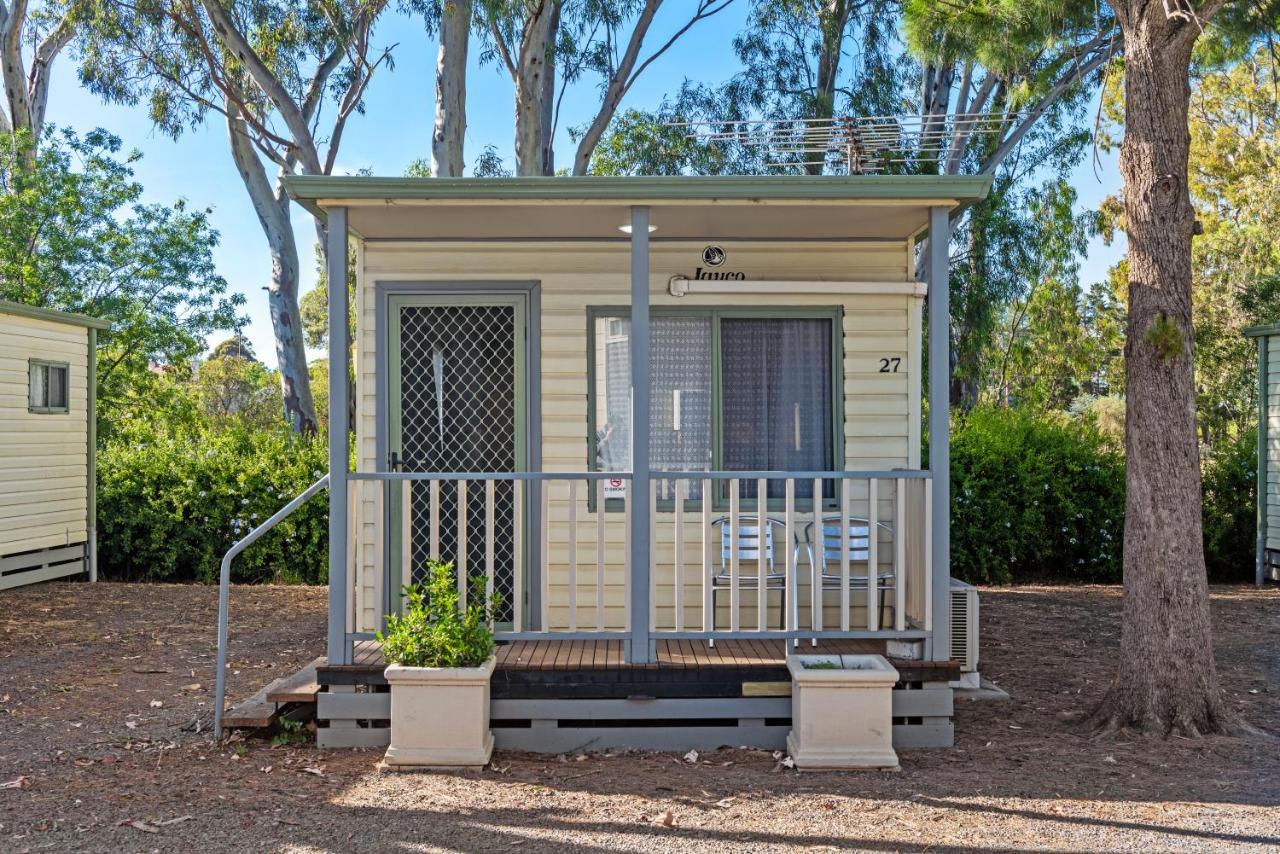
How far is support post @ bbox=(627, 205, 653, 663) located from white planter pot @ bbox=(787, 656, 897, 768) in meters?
0.76

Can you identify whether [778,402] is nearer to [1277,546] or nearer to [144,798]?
[144,798]

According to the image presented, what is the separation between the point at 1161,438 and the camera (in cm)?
499

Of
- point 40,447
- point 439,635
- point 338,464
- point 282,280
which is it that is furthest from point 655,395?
point 282,280

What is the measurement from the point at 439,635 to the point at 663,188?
2135 mm

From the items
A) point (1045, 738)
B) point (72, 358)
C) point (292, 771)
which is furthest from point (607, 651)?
point (72, 358)

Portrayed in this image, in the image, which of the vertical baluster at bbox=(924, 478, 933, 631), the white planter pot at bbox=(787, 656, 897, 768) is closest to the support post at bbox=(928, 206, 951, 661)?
the vertical baluster at bbox=(924, 478, 933, 631)

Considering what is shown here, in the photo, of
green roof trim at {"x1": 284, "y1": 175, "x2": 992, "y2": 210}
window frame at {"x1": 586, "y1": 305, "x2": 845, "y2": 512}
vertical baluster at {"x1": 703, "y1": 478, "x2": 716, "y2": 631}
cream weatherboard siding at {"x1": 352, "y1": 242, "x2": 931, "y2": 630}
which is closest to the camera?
green roof trim at {"x1": 284, "y1": 175, "x2": 992, "y2": 210}

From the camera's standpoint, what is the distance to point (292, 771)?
4547 millimetres

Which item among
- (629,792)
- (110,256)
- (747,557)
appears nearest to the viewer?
(629,792)

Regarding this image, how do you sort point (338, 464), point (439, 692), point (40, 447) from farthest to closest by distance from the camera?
point (40, 447)
point (338, 464)
point (439, 692)

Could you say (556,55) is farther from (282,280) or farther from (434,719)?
(434,719)

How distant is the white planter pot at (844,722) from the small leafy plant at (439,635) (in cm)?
136

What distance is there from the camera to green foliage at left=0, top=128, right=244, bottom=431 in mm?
14562

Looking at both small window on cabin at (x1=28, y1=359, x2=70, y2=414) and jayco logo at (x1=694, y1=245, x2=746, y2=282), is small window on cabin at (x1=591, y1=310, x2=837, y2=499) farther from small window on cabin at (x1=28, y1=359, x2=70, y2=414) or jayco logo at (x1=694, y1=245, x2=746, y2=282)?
small window on cabin at (x1=28, y1=359, x2=70, y2=414)
